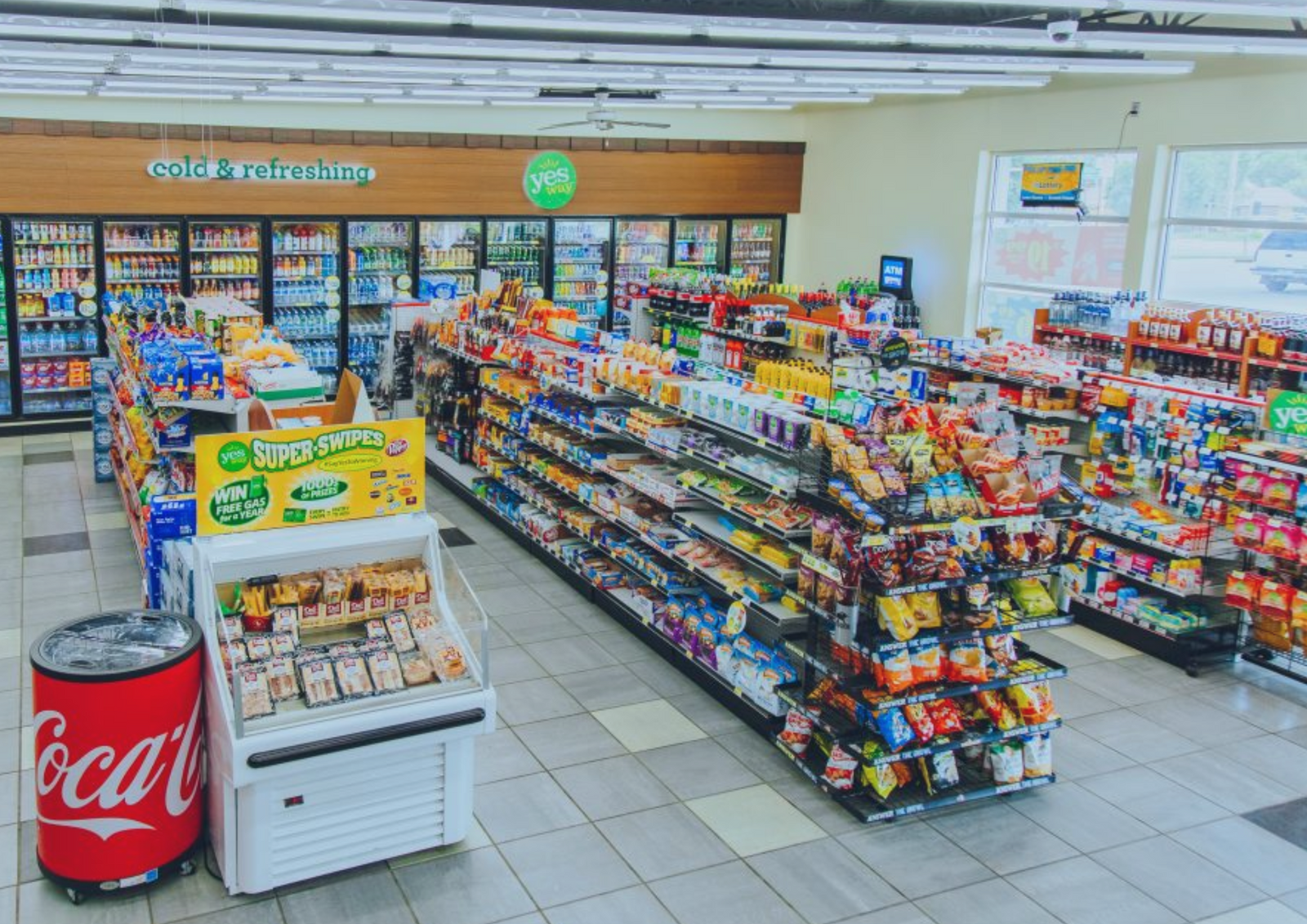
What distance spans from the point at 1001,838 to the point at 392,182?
36.1 feet

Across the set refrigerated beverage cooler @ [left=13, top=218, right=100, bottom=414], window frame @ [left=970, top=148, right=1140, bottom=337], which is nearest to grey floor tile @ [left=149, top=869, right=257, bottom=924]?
refrigerated beverage cooler @ [left=13, top=218, right=100, bottom=414]

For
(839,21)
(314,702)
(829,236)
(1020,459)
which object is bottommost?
(314,702)

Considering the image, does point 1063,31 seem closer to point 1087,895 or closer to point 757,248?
point 1087,895

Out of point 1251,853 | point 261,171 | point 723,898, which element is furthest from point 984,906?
point 261,171

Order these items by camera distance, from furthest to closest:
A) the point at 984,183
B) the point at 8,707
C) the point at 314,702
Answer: the point at 984,183 < the point at 8,707 < the point at 314,702

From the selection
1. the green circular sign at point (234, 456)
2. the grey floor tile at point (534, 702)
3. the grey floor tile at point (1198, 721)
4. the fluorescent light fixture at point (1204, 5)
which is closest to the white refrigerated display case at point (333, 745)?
the green circular sign at point (234, 456)

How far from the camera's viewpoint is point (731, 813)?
5262 mm

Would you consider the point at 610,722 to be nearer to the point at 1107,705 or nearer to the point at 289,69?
the point at 1107,705

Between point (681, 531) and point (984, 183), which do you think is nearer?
point (681, 531)

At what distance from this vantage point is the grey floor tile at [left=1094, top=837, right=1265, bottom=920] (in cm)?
470

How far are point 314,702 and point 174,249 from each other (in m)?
9.91

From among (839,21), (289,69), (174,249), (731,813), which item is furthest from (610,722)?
(174,249)

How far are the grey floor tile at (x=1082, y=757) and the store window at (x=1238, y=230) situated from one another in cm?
685

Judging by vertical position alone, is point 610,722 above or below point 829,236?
below
